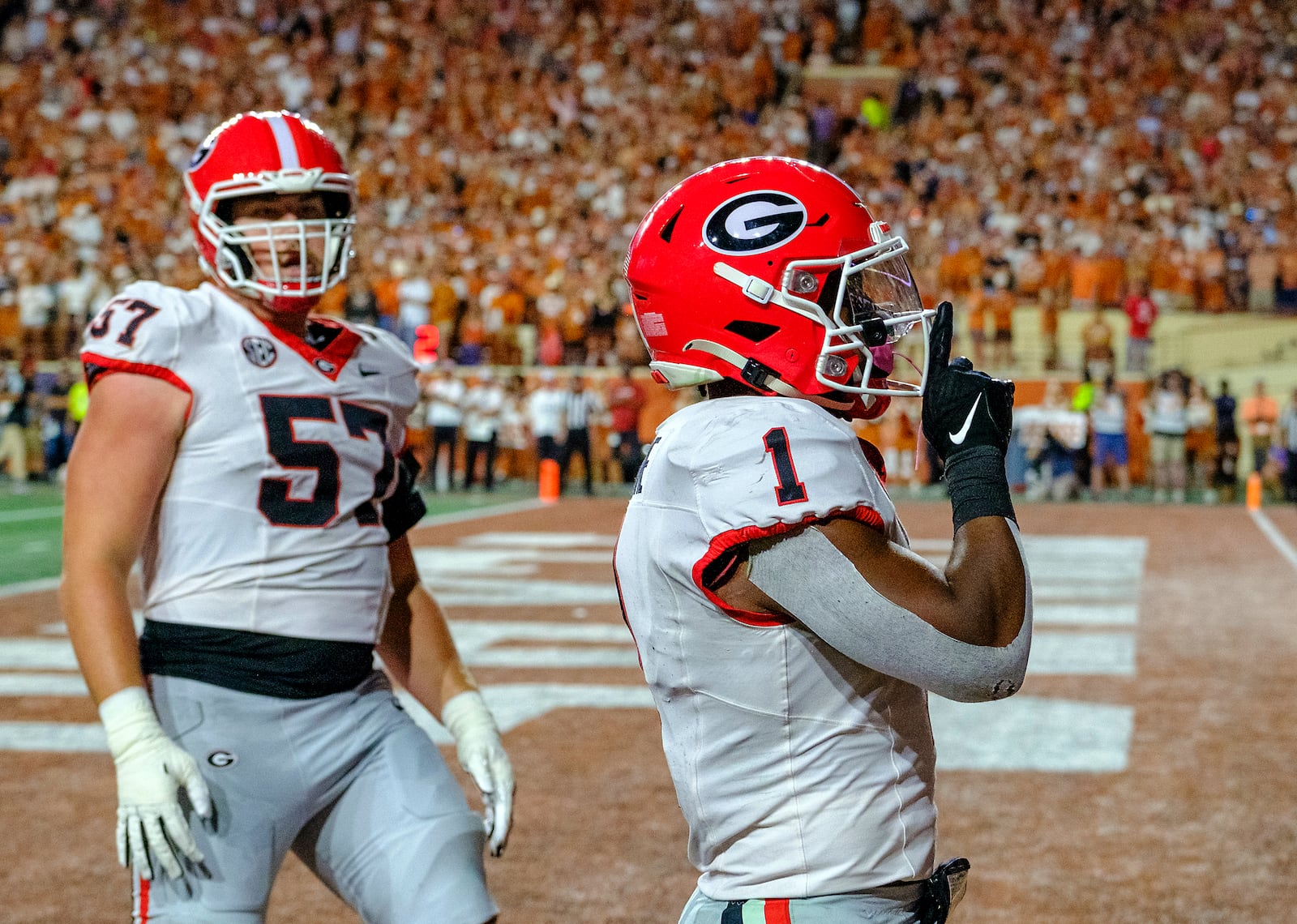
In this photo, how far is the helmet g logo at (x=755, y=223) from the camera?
1.84 meters

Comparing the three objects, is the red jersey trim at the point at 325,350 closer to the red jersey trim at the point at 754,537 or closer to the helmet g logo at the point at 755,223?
the helmet g logo at the point at 755,223

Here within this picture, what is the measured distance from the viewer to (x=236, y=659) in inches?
95.7

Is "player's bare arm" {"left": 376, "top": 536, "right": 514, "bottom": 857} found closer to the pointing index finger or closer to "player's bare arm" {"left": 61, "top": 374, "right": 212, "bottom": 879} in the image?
"player's bare arm" {"left": 61, "top": 374, "right": 212, "bottom": 879}

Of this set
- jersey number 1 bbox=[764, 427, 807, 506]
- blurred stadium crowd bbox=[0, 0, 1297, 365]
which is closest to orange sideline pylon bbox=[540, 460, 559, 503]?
blurred stadium crowd bbox=[0, 0, 1297, 365]

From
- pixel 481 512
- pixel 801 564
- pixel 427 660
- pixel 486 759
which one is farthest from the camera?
pixel 481 512

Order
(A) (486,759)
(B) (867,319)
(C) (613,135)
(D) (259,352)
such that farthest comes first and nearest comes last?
(C) (613,135), (A) (486,759), (D) (259,352), (B) (867,319)

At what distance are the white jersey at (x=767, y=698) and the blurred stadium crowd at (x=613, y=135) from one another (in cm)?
1741

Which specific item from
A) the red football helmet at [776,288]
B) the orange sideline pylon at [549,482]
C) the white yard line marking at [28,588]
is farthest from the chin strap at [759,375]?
the orange sideline pylon at [549,482]

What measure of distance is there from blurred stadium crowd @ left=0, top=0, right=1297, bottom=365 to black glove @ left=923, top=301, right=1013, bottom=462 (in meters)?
17.4

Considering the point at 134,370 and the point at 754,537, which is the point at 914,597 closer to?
the point at 754,537

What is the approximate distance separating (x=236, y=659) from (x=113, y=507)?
308 mm

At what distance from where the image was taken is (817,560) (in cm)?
166

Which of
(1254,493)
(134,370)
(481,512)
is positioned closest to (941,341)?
(134,370)

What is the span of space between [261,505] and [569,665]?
184 inches
